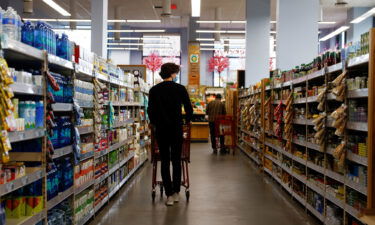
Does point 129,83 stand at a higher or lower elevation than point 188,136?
higher

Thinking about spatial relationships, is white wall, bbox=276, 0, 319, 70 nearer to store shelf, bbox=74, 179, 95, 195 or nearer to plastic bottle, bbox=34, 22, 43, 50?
store shelf, bbox=74, 179, 95, 195

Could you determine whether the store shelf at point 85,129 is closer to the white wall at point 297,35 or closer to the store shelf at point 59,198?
the store shelf at point 59,198

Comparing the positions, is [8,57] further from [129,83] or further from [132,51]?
[132,51]

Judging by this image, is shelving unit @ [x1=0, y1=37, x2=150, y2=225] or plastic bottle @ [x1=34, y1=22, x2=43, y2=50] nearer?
shelving unit @ [x1=0, y1=37, x2=150, y2=225]

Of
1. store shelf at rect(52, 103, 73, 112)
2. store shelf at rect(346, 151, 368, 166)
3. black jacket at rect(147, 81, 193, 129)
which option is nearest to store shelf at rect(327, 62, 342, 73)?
store shelf at rect(346, 151, 368, 166)

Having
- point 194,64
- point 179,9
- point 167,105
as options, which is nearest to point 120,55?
point 179,9

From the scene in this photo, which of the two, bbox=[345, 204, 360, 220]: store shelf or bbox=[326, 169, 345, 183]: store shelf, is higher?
bbox=[326, 169, 345, 183]: store shelf

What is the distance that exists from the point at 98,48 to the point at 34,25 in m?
6.53

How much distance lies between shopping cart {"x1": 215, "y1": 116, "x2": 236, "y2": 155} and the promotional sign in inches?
252

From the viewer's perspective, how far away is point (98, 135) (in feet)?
18.5

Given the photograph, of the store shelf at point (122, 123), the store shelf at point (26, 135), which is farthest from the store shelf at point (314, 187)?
the store shelf at point (26, 135)

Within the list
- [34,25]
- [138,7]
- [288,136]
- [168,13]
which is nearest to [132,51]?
[138,7]

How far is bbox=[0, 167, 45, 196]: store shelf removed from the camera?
2.86m

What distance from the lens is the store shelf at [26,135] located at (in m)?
3.00
